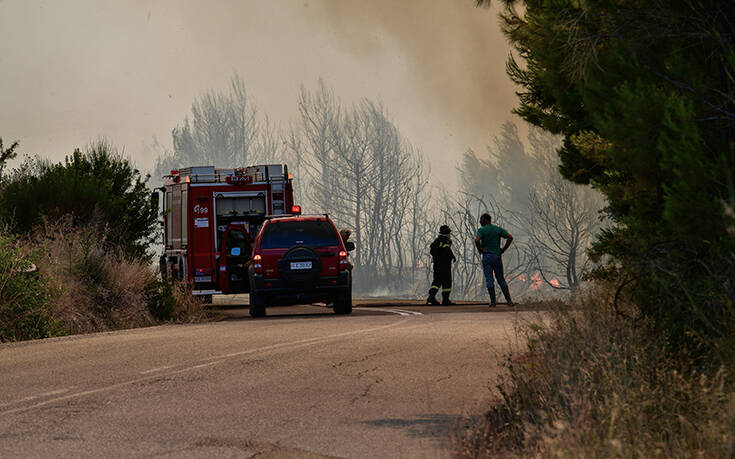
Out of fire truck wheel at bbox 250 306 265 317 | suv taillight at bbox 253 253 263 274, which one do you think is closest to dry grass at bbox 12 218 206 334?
fire truck wheel at bbox 250 306 265 317

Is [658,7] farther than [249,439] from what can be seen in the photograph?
Yes

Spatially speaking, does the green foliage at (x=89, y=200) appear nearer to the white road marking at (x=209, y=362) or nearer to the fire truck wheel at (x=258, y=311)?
the fire truck wheel at (x=258, y=311)

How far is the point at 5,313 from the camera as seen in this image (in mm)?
15664

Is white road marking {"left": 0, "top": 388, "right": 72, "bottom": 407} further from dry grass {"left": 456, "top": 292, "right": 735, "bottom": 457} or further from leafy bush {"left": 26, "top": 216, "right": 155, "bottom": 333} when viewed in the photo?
leafy bush {"left": 26, "top": 216, "right": 155, "bottom": 333}

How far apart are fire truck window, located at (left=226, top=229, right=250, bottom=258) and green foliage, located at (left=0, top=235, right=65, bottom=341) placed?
331 inches

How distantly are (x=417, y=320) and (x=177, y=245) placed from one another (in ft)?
31.6

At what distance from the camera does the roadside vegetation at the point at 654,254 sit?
21.7 ft

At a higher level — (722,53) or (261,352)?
(722,53)

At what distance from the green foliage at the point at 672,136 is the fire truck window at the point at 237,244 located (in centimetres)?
1608

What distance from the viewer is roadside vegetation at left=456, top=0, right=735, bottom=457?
6609 mm

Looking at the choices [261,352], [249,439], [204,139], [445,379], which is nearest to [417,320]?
[261,352]

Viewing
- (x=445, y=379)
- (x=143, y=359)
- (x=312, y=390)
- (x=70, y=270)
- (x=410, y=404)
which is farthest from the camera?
(x=70, y=270)

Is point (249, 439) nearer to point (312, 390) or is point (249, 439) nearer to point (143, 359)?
point (312, 390)

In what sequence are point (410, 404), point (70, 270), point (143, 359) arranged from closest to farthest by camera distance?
point (410, 404), point (143, 359), point (70, 270)
